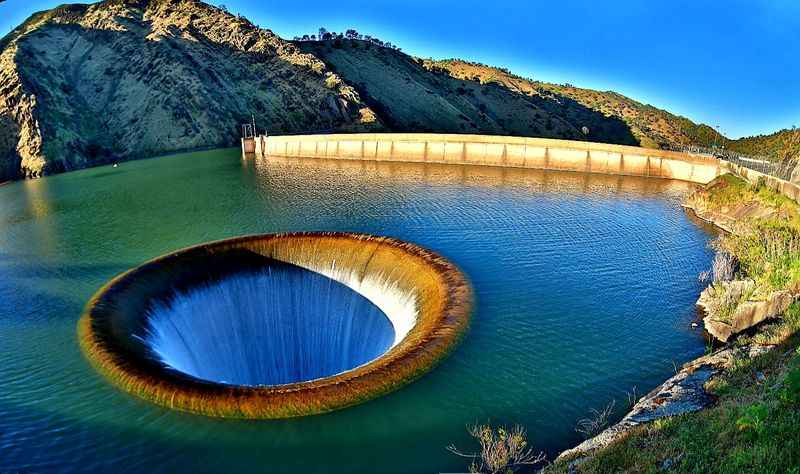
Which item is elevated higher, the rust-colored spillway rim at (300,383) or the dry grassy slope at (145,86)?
the dry grassy slope at (145,86)

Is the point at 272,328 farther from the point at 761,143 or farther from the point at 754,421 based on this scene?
the point at 761,143

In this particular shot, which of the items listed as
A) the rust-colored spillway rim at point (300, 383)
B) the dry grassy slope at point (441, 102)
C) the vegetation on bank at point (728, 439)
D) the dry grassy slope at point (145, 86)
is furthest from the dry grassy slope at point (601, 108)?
the vegetation on bank at point (728, 439)

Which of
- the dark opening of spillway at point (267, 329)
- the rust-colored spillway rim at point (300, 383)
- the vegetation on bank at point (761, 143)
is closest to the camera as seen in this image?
the rust-colored spillway rim at point (300, 383)

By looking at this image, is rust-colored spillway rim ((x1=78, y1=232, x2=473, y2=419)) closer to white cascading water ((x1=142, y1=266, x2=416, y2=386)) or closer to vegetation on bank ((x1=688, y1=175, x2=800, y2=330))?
white cascading water ((x1=142, y1=266, x2=416, y2=386))

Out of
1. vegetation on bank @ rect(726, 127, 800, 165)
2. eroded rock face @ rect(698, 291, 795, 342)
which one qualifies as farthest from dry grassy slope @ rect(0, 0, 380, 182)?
eroded rock face @ rect(698, 291, 795, 342)

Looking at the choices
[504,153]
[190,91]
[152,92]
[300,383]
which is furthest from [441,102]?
[300,383]

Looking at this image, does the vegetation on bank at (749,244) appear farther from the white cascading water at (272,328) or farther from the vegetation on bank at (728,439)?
the white cascading water at (272,328)

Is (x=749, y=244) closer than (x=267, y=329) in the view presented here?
No
